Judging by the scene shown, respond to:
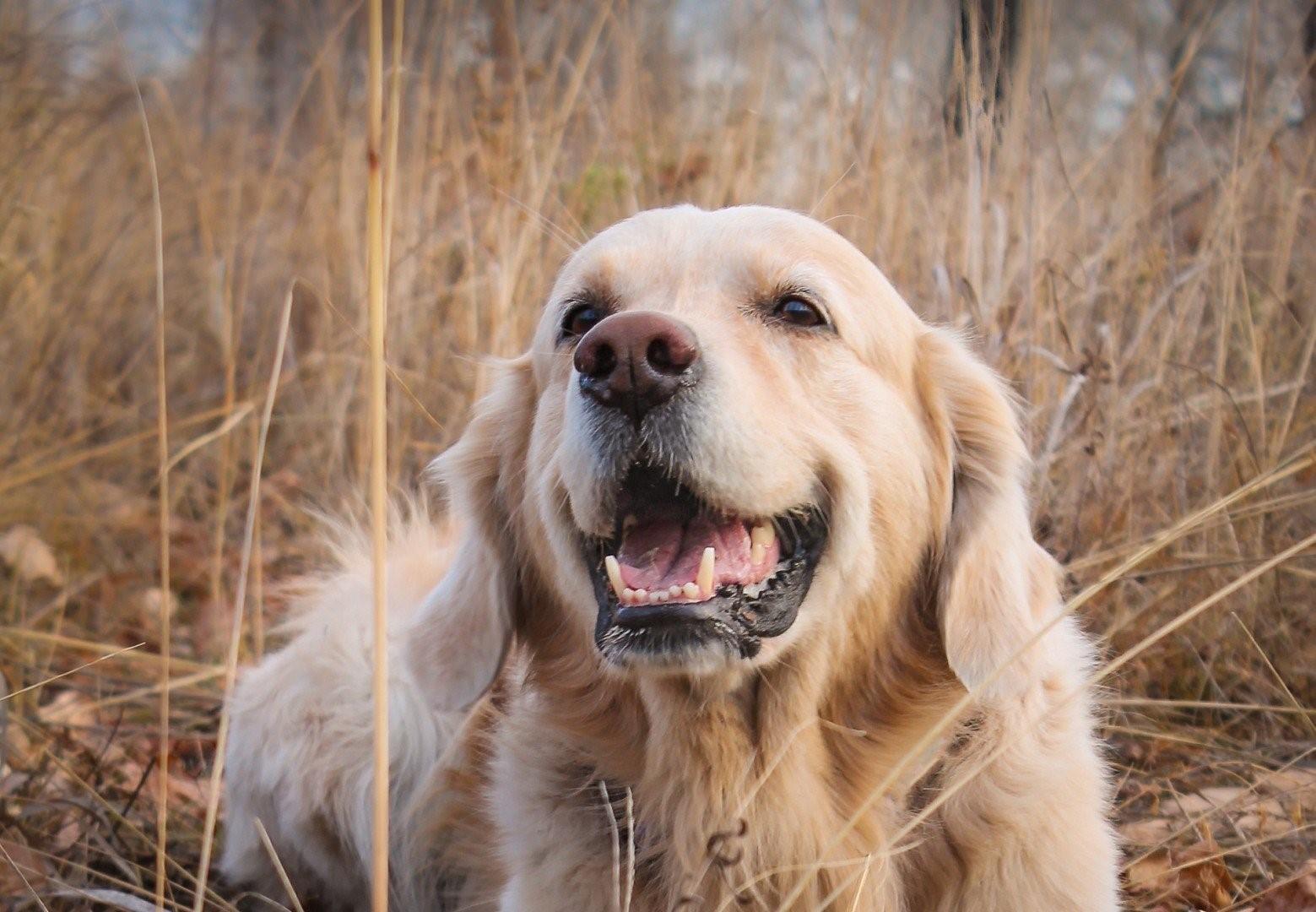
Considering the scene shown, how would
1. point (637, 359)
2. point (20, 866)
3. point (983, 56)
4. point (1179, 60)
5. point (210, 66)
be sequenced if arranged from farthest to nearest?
1. point (210, 66)
2. point (1179, 60)
3. point (983, 56)
4. point (20, 866)
5. point (637, 359)

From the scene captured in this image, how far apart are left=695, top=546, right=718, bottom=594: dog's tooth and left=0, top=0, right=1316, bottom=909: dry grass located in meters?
0.70

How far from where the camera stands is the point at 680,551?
6.89 ft

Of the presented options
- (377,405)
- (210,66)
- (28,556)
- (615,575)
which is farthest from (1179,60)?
(210,66)

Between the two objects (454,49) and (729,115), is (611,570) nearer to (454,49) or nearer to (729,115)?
(729,115)

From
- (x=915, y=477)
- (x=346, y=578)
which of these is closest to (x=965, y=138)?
(x=915, y=477)

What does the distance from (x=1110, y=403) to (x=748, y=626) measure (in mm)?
1806

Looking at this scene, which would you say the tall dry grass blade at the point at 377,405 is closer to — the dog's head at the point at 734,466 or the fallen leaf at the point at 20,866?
the dog's head at the point at 734,466

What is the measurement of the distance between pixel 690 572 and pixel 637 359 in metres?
0.38

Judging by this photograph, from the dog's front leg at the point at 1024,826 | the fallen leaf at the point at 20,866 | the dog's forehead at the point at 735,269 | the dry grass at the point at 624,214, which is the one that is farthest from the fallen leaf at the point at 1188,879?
the fallen leaf at the point at 20,866

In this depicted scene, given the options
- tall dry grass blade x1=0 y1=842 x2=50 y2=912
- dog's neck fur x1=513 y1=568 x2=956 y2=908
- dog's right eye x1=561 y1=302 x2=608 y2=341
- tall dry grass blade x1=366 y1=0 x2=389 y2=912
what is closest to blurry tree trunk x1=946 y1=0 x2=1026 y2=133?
dog's right eye x1=561 y1=302 x2=608 y2=341

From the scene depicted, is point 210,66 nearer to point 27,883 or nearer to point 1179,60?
point 1179,60

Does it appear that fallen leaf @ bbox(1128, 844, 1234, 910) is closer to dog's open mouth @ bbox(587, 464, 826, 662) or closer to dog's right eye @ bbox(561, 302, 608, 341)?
dog's open mouth @ bbox(587, 464, 826, 662)

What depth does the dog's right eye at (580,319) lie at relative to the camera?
2.41 metres

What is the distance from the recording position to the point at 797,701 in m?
2.25
